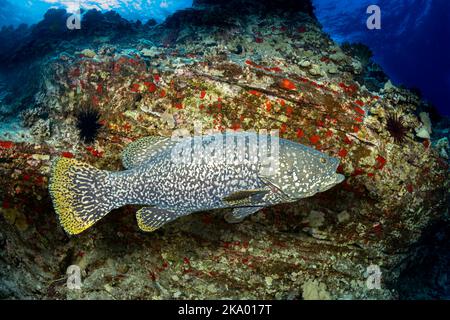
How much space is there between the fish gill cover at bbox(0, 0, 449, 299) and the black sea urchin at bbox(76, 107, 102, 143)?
57 millimetres

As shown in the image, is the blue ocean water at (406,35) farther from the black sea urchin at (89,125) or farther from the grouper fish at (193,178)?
the black sea urchin at (89,125)

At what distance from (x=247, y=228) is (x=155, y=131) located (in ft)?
7.93

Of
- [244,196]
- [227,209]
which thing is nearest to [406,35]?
[227,209]

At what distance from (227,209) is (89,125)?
2.79 m

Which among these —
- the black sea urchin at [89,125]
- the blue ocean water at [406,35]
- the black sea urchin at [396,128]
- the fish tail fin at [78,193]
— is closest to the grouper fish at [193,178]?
the fish tail fin at [78,193]

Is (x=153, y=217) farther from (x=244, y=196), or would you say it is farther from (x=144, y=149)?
(x=244, y=196)

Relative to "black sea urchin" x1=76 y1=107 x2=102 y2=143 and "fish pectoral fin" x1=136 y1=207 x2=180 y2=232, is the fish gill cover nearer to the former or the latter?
"black sea urchin" x1=76 y1=107 x2=102 y2=143

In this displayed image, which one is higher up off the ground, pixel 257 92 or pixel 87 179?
pixel 257 92

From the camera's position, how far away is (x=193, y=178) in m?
3.53

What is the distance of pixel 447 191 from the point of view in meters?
5.30

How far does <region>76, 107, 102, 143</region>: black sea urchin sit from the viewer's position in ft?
15.3

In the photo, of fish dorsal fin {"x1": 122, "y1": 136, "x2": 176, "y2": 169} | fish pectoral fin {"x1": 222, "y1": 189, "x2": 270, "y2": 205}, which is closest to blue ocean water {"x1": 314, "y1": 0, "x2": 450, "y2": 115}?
fish pectoral fin {"x1": 222, "y1": 189, "x2": 270, "y2": 205}
